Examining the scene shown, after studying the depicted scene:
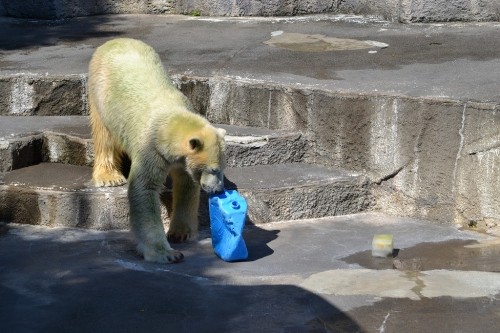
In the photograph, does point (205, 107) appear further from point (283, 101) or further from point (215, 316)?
point (215, 316)

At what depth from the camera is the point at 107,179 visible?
245 inches

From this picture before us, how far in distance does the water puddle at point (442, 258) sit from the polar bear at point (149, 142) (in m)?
1.00

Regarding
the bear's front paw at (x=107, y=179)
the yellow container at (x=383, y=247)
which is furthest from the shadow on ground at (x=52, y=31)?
the yellow container at (x=383, y=247)

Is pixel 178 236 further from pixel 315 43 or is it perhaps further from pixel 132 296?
pixel 315 43

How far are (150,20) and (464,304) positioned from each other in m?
6.09

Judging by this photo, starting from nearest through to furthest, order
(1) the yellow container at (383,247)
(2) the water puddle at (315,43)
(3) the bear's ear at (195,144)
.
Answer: (3) the bear's ear at (195,144), (1) the yellow container at (383,247), (2) the water puddle at (315,43)

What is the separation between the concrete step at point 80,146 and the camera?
21.6 feet

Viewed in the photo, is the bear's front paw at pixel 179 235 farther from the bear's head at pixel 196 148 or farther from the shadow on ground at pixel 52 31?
the shadow on ground at pixel 52 31

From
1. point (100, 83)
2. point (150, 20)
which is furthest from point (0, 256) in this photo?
point (150, 20)

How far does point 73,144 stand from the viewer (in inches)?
264

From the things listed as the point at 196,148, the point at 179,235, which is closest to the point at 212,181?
the point at 196,148

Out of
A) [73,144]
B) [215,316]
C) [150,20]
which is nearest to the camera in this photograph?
[215,316]

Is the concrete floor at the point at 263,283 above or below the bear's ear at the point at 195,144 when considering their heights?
below

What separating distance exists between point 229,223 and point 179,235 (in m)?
0.57
